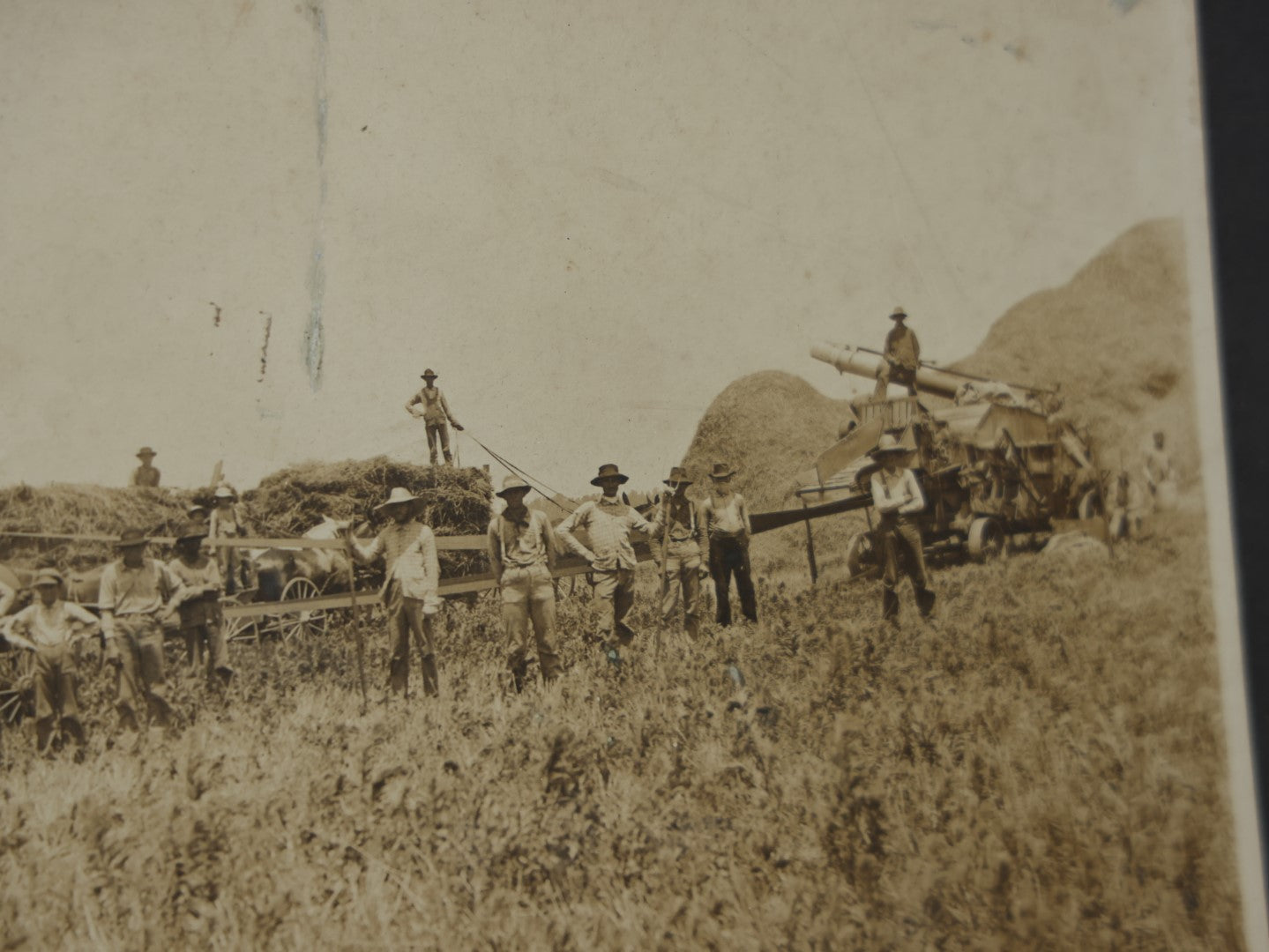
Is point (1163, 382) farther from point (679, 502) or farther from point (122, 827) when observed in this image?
point (122, 827)

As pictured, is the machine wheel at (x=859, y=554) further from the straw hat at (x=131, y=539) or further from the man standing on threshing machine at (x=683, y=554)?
the straw hat at (x=131, y=539)

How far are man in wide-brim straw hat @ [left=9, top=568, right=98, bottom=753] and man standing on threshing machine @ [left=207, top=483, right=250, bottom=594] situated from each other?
853mm

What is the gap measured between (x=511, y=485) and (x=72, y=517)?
228cm

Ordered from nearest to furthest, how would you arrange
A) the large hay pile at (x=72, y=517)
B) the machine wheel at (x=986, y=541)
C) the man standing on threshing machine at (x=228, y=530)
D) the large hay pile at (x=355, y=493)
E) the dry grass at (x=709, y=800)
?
the dry grass at (x=709, y=800) → the large hay pile at (x=72, y=517) → the man standing on threshing machine at (x=228, y=530) → the large hay pile at (x=355, y=493) → the machine wheel at (x=986, y=541)

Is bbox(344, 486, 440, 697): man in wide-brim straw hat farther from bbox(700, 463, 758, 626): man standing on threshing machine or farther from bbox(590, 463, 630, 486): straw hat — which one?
bbox(700, 463, 758, 626): man standing on threshing machine

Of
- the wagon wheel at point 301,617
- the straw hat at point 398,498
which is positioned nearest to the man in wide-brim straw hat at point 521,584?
the straw hat at point 398,498

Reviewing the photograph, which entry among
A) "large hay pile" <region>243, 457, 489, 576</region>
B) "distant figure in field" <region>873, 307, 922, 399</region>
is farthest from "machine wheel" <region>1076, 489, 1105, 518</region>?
"large hay pile" <region>243, 457, 489, 576</region>

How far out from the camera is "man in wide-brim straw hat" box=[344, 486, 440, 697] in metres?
5.19

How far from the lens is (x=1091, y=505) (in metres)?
5.36

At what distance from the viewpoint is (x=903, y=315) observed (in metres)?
5.41

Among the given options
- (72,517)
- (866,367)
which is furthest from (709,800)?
(72,517)

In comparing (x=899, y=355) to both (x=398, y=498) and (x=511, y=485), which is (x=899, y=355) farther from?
(x=398, y=498)

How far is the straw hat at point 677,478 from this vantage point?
18.3 feet

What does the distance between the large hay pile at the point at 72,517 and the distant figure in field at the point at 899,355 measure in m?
4.29
